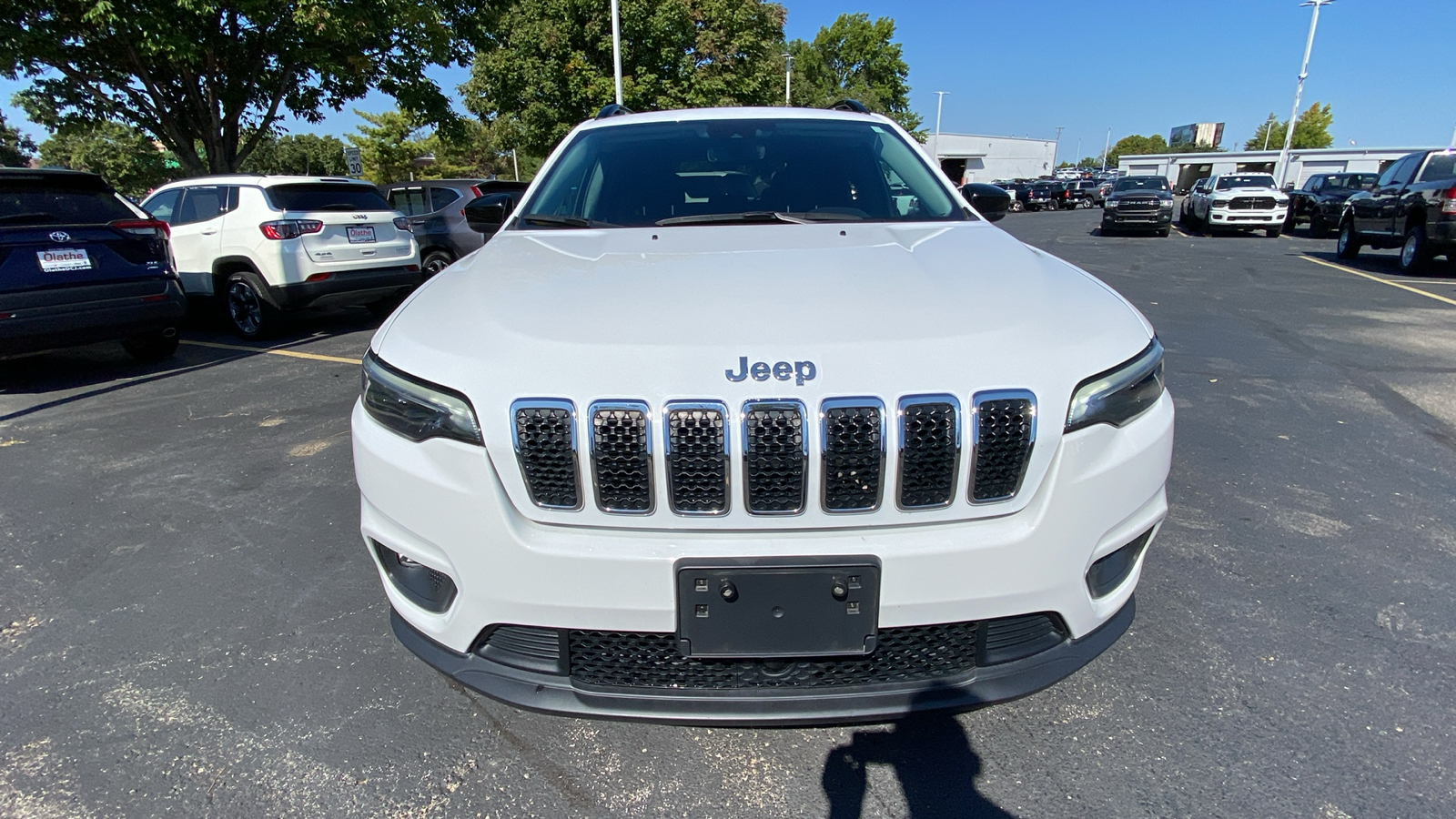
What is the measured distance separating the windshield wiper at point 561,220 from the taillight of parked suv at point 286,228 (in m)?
5.57

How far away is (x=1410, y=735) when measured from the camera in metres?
2.01

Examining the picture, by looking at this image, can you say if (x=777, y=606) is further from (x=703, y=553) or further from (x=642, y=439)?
(x=642, y=439)

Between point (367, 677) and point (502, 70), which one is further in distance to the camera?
point (502, 70)

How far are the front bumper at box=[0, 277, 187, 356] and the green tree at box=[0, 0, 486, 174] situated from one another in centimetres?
728

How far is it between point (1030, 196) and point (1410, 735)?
44013 mm

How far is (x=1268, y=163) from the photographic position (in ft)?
184

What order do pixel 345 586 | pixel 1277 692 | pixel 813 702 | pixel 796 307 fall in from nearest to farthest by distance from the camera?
pixel 813 702 → pixel 796 307 → pixel 1277 692 → pixel 345 586

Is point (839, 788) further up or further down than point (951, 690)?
further down

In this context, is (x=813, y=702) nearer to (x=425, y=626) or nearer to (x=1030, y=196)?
(x=425, y=626)

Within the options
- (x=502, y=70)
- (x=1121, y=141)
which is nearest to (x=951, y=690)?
(x=502, y=70)

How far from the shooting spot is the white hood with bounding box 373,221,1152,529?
5.19ft

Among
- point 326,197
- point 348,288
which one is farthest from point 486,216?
point 326,197

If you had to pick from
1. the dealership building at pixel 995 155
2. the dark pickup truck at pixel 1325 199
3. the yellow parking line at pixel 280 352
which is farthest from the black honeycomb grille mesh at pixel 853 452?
the dealership building at pixel 995 155

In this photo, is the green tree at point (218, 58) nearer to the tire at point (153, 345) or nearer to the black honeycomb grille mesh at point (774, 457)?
the tire at point (153, 345)
